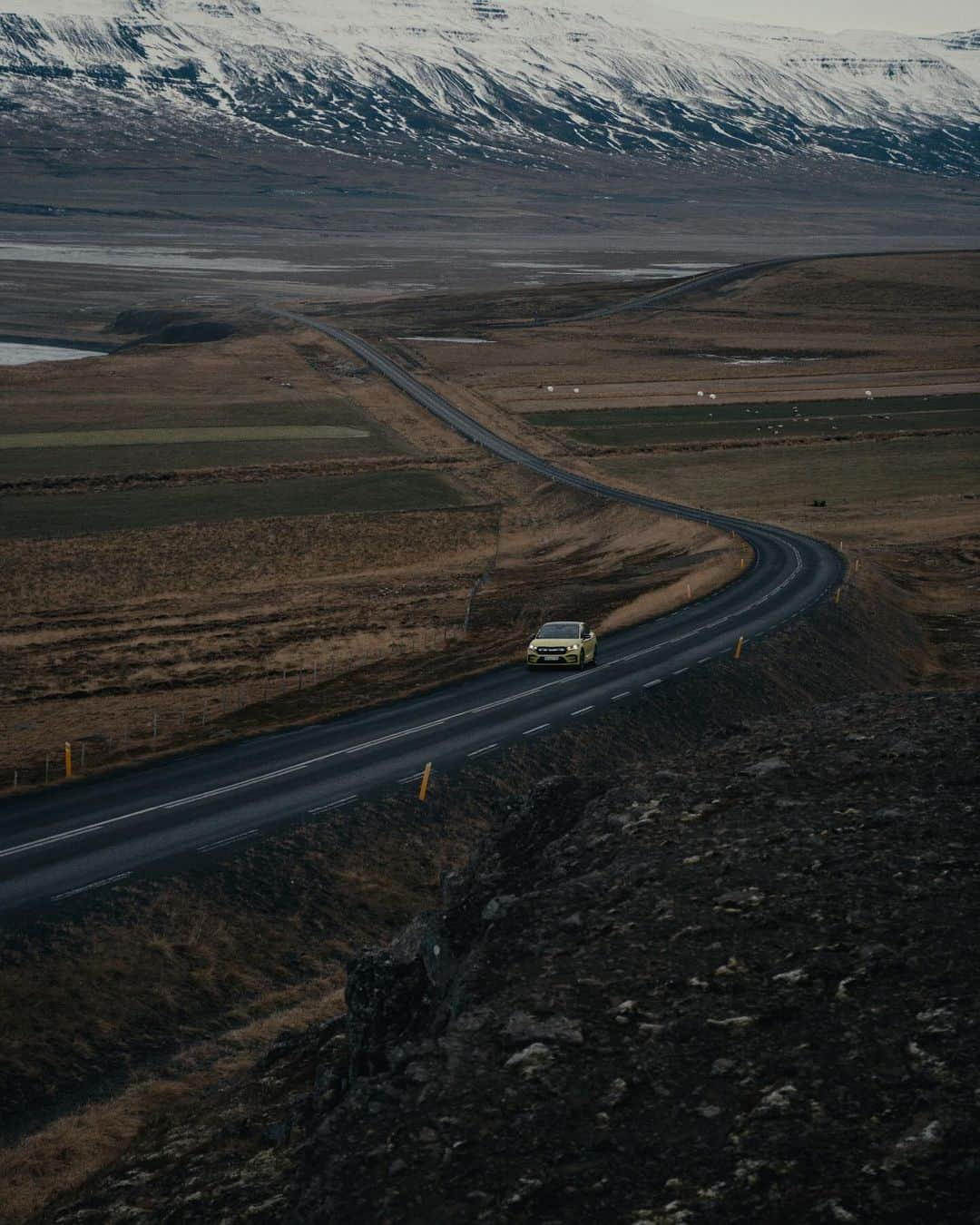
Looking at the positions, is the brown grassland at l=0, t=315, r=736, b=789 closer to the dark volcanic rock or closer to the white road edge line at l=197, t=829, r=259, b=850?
the white road edge line at l=197, t=829, r=259, b=850

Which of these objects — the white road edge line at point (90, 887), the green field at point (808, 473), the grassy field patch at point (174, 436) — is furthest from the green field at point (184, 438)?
the white road edge line at point (90, 887)

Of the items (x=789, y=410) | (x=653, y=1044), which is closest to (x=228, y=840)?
(x=653, y=1044)

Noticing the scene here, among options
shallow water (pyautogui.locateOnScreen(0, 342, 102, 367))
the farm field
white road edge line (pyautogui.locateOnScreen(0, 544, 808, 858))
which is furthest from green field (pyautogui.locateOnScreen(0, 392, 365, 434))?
white road edge line (pyautogui.locateOnScreen(0, 544, 808, 858))

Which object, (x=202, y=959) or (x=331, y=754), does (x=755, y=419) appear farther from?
(x=202, y=959)

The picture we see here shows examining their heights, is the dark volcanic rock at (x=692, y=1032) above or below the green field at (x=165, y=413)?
above

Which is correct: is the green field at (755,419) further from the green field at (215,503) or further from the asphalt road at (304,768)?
the asphalt road at (304,768)

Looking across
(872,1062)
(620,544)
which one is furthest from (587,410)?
(872,1062)
